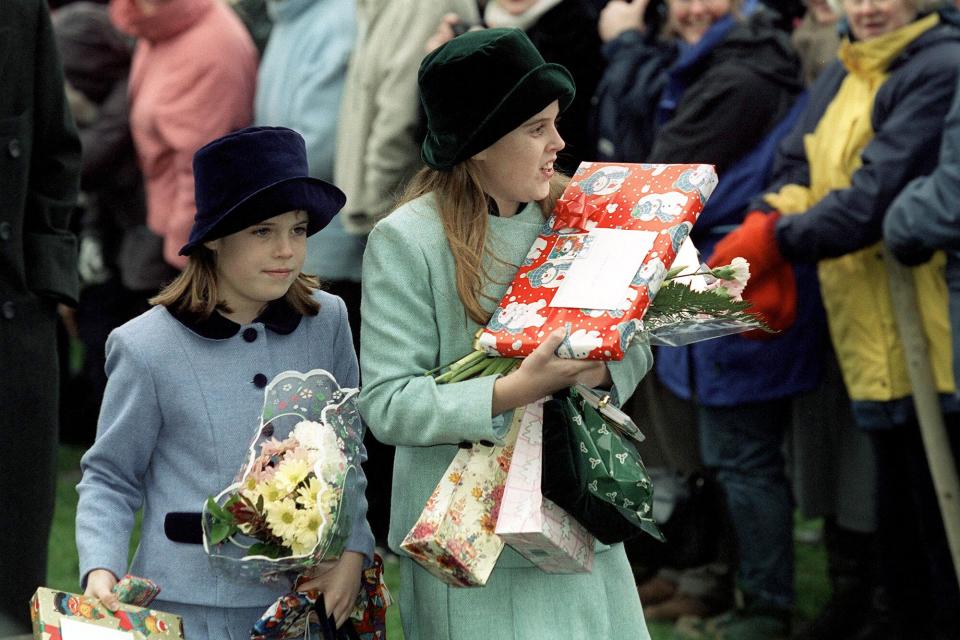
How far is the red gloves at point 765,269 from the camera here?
489 cm

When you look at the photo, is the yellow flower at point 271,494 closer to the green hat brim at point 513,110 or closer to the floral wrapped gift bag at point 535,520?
the floral wrapped gift bag at point 535,520

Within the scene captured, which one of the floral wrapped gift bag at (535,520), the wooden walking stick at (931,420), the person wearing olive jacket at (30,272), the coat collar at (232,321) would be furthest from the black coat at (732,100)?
the floral wrapped gift bag at (535,520)

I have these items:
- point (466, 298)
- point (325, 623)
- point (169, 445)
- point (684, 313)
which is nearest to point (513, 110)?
point (466, 298)

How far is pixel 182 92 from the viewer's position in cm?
657

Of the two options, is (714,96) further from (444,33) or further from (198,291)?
(198,291)

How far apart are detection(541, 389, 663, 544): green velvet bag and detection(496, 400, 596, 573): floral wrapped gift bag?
0.08ft

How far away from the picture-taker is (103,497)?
10.4ft

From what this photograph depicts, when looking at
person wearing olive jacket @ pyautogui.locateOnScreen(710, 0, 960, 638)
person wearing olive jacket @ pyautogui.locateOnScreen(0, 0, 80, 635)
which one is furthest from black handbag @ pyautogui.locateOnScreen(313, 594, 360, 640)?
person wearing olive jacket @ pyautogui.locateOnScreen(710, 0, 960, 638)

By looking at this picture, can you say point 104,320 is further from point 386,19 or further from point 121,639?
point 121,639

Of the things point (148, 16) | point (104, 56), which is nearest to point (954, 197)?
point (148, 16)

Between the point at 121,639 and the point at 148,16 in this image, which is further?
the point at 148,16

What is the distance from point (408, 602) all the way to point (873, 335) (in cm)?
211

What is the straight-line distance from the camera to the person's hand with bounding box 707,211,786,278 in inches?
192

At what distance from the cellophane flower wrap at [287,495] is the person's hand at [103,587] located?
0.68 ft
